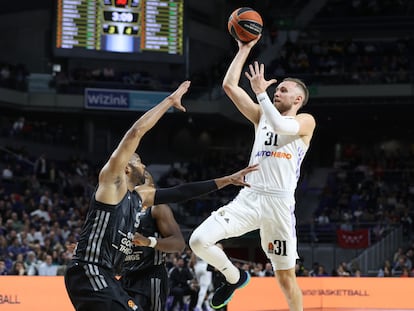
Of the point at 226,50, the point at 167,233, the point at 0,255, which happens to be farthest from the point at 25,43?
the point at 167,233

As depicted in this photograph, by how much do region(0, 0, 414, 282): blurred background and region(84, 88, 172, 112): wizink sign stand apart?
4 centimetres

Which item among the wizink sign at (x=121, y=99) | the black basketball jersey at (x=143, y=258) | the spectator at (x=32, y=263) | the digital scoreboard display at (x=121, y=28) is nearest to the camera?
the black basketball jersey at (x=143, y=258)

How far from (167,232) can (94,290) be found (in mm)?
1835

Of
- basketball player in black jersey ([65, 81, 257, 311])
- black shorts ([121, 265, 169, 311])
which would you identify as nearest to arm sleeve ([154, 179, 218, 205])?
basketball player in black jersey ([65, 81, 257, 311])

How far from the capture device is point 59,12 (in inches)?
854

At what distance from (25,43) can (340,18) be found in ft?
40.5

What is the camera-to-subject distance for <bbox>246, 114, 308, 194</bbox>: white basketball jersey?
7137 millimetres

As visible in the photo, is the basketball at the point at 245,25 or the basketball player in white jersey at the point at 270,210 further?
the basketball at the point at 245,25

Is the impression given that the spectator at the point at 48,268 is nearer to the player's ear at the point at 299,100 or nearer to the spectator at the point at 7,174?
the spectator at the point at 7,174

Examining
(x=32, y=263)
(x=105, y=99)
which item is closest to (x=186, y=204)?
(x=105, y=99)

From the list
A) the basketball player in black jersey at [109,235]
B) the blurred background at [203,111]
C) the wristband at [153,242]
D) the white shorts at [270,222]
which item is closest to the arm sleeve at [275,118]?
the white shorts at [270,222]

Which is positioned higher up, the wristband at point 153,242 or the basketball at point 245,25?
the basketball at point 245,25

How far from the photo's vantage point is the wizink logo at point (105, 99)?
27078mm

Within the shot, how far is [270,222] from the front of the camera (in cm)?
711
